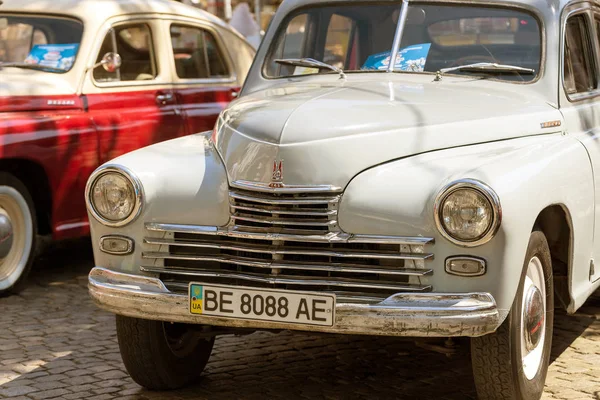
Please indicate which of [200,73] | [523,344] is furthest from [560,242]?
[200,73]

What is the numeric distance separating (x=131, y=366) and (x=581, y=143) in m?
2.22

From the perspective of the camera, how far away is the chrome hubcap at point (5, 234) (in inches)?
261

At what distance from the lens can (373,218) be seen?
3.87 meters

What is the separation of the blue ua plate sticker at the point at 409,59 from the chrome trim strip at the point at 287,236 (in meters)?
1.51

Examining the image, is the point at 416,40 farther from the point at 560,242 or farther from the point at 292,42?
the point at 560,242

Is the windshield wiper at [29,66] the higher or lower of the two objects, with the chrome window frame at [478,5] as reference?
lower

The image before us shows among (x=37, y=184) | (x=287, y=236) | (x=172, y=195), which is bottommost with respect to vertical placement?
(x=37, y=184)

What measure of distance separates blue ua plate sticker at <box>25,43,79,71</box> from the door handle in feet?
2.50

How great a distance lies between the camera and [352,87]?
15.9 feet

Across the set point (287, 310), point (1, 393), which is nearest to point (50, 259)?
point (1, 393)

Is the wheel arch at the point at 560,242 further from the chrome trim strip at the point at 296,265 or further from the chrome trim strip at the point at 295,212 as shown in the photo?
the chrome trim strip at the point at 295,212

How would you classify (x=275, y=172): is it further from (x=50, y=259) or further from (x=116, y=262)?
(x=50, y=259)

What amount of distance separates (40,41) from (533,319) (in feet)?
14.6

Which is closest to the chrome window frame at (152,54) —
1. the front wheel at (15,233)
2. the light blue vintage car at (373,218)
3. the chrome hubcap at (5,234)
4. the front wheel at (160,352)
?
the front wheel at (15,233)
